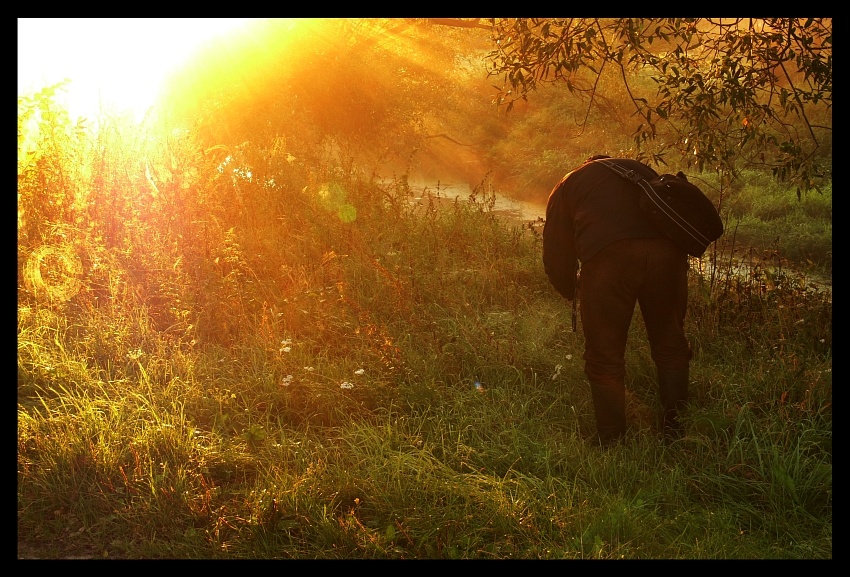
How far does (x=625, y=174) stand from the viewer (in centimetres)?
385

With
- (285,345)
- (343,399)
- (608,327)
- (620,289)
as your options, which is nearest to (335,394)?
(343,399)

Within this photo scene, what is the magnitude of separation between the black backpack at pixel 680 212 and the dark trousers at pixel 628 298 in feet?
0.33

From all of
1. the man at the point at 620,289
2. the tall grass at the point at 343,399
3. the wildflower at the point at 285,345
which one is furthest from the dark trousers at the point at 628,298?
the wildflower at the point at 285,345

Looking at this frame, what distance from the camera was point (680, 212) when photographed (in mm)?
3682

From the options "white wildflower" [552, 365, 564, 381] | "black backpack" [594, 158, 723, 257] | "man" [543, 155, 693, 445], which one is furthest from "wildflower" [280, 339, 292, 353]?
"black backpack" [594, 158, 723, 257]

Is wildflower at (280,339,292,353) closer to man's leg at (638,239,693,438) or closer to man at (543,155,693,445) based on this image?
man at (543,155,693,445)

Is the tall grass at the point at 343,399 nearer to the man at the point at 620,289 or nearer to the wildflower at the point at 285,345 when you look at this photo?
the wildflower at the point at 285,345

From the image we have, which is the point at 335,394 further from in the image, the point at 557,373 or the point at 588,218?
→ the point at 588,218

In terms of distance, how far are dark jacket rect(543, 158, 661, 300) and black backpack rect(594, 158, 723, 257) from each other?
0.07 meters

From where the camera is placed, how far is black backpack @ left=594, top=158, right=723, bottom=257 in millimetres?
3674

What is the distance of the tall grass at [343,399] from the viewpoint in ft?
9.74

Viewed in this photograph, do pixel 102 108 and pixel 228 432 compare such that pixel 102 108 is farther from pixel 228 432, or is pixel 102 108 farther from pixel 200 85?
pixel 228 432

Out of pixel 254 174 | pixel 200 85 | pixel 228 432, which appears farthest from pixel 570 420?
pixel 200 85

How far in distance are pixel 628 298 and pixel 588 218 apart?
513mm
